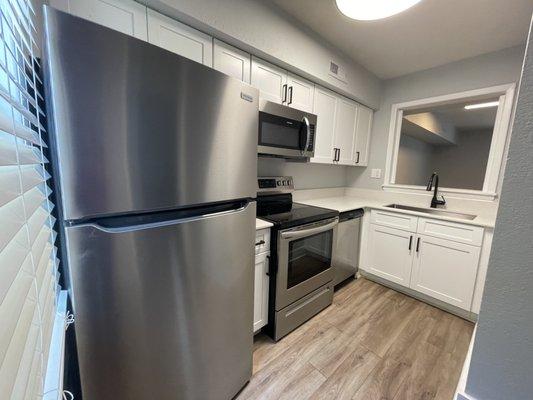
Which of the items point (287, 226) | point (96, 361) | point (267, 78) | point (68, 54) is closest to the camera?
point (68, 54)

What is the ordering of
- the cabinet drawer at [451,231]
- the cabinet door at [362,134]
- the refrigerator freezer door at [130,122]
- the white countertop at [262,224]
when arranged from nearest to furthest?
the refrigerator freezer door at [130,122]
the white countertop at [262,224]
the cabinet drawer at [451,231]
the cabinet door at [362,134]

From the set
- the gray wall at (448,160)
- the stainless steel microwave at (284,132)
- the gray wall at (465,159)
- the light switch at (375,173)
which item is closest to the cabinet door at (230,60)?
the stainless steel microwave at (284,132)

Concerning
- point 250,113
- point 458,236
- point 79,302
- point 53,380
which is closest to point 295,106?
point 250,113

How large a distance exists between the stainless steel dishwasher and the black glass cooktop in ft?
0.92

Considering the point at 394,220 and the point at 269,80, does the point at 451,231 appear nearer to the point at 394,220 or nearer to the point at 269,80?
the point at 394,220

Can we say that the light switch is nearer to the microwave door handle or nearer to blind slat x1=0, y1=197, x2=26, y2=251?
the microwave door handle

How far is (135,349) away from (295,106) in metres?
1.95

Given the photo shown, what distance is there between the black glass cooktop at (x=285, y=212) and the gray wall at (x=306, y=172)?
0.37m

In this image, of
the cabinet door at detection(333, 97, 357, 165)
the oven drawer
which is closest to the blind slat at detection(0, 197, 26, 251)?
the oven drawer

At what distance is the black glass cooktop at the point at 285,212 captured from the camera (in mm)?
1604

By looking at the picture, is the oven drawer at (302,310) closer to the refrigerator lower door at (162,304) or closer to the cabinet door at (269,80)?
the refrigerator lower door at (162,304)

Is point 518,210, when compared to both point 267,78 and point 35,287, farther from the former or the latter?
point 267,78

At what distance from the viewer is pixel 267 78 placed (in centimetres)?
174

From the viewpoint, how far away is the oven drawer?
1648 mm
